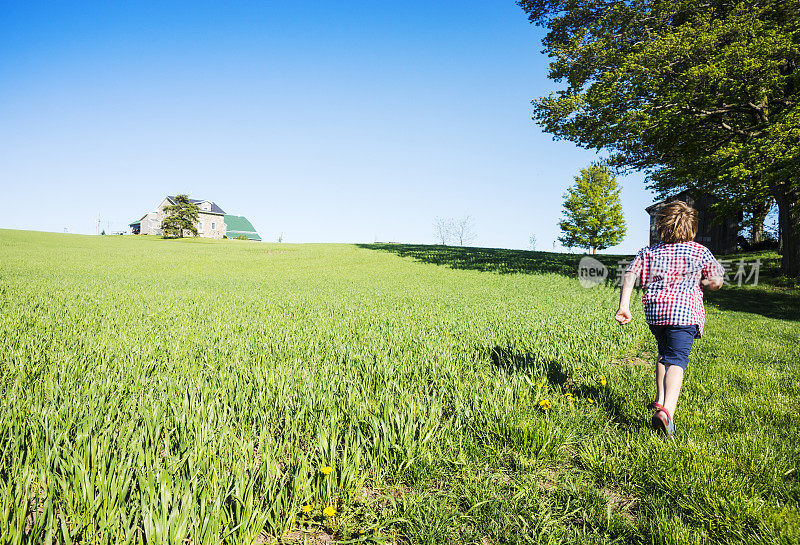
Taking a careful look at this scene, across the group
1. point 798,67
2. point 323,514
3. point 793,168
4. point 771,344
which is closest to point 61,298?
point 323,514

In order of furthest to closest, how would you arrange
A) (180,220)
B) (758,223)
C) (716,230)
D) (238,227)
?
(238,227)
(180,220)
(716,230)
(758,223)

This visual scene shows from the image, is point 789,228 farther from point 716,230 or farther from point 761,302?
point 716,230

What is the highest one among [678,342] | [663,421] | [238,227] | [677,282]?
[238,227]

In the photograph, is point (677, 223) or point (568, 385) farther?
point (568, 385)

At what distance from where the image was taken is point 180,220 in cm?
5659

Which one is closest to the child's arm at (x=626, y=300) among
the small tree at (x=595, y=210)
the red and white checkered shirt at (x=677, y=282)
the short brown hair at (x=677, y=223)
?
the red and white checkered shirt at (x=677, y=282)

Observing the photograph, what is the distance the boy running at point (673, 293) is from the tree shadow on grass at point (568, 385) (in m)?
0.24

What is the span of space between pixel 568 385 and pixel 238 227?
83.8 metres

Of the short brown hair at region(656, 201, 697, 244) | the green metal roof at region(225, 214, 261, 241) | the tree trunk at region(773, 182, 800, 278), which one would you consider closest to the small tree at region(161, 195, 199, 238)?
the green metal roof at region(225, 214, 261, 241)

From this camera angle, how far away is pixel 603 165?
1788 cm

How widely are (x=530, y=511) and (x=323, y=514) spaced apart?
1.12 meters

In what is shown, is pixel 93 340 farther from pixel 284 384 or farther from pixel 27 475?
pixel 27 475

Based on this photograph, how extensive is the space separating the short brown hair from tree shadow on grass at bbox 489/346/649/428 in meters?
1.54

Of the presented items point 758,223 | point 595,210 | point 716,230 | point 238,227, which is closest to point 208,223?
point 238,227
